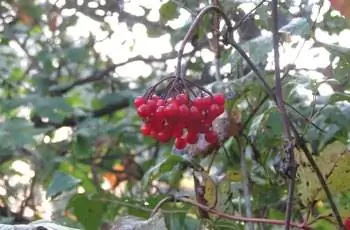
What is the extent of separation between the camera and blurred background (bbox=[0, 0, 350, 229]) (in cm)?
149

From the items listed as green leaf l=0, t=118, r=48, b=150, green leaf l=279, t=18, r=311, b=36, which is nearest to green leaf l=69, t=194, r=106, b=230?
green leaf l=279, t=18, r=311, b=36

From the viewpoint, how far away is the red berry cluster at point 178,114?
4.05 ft

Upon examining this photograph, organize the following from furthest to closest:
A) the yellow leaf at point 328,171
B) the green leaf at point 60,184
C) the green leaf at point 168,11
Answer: the green leaf at point 168,11
the green leaf at point 60,184
the yellow leaf at point 328,171

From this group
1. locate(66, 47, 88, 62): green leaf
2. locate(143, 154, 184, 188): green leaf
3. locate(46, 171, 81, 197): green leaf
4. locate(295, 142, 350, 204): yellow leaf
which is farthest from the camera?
locate(66, 47, 88, 62): green leaf

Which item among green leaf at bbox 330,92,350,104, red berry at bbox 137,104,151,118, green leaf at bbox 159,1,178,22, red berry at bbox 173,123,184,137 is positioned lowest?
red berry at bbox 173,123,184,137

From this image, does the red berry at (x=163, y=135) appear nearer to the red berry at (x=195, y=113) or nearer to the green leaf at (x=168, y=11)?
the red berry at (x=195, y=113)

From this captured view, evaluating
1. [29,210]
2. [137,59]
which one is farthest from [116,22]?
[29,210]

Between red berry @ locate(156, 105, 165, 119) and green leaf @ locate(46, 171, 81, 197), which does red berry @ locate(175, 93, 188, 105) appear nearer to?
red berry @ locate(156, 105, 165, 119)

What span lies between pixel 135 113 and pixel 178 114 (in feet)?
4.29

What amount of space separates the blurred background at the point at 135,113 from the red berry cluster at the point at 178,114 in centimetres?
11

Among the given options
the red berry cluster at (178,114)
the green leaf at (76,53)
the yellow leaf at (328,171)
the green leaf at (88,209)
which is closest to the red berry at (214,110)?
the red berry cluster at (178,114)

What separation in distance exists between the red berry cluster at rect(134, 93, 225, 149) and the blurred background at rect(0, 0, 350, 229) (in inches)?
4.4

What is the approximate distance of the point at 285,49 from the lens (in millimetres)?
1743

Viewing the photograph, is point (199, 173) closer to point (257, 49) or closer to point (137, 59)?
point (257, 49)
